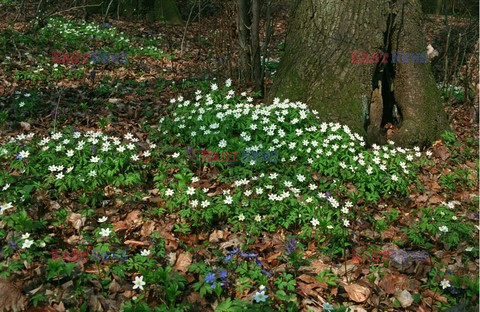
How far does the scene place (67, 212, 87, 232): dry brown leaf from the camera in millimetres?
3410

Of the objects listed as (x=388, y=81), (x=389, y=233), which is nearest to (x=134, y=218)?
(x=389, y=233)

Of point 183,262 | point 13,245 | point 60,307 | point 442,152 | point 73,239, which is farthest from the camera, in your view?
point 442,152

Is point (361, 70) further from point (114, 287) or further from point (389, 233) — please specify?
point (114, 287)

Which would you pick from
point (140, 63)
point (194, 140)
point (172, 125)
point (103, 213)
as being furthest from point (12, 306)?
point (140, 63)

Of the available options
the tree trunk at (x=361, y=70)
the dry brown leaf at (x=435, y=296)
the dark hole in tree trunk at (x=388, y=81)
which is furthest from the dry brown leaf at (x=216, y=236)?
the dark hole in tree trunk at (x=388, y=81)

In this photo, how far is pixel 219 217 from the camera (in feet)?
12.0

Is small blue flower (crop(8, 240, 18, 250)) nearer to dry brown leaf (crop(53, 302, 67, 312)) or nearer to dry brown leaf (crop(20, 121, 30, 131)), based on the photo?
dry brown leaf (crop(53, 302, 67, 312))

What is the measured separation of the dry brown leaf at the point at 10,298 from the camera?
2496mm

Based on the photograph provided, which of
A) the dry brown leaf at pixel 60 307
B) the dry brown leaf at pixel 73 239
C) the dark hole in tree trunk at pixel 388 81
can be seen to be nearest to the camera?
the dry brown leaf at pixel 60 307

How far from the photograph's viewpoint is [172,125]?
510cm

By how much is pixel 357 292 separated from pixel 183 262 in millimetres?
1454

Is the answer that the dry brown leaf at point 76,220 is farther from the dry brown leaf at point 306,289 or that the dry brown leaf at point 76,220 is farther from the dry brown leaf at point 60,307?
the dry brown leaf at point 306,289

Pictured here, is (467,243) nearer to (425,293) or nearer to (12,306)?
(425,293)

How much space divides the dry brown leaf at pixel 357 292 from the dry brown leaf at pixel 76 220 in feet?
8.10
